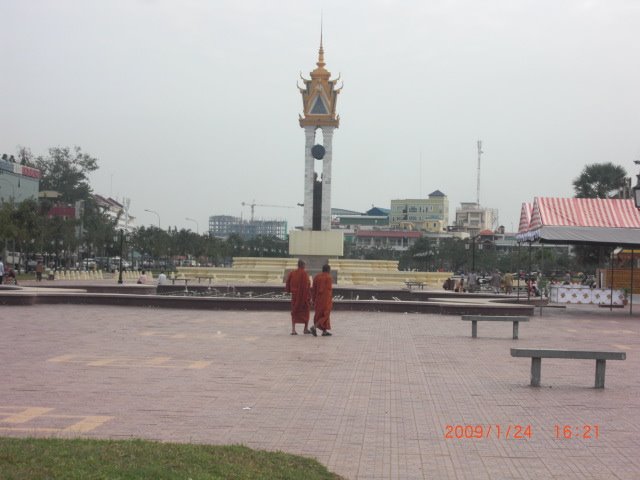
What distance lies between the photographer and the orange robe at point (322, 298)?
1681 centimetres

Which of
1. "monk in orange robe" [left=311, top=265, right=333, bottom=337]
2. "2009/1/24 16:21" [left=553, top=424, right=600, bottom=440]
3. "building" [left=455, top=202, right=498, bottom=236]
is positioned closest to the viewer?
"2009/1/24 16:21" [left=553, top=424, right=600, bottom=440]

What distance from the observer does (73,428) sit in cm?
→ 752

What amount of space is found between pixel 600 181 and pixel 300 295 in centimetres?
4137

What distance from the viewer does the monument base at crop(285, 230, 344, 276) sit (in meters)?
53.2

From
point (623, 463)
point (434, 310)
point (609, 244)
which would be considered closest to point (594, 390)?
point (623, 463)

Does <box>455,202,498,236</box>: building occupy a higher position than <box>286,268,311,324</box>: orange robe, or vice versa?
<box>455,202,498,236</box>: building

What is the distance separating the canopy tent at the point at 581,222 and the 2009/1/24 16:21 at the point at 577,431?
17.6 meters

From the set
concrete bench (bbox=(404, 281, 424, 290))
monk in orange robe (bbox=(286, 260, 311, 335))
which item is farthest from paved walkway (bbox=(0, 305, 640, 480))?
concrete bench (bbox=(404, 281, 424, 290))

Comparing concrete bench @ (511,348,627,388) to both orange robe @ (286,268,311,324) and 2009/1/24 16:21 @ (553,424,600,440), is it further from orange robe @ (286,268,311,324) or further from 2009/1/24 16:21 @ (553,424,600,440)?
orange robe @ (286,268,311,324)

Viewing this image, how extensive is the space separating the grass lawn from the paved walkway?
20.9 inches

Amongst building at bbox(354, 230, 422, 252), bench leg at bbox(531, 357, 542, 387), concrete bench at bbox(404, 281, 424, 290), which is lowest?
bench leg at bbox(531, 357, 542, 387)

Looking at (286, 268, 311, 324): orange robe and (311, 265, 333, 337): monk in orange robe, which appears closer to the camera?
(311, 265, 333, 337): monk in orange robe

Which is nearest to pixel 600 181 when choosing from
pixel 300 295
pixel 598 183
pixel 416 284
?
pixel 598 183

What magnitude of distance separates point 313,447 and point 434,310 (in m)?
17.9
